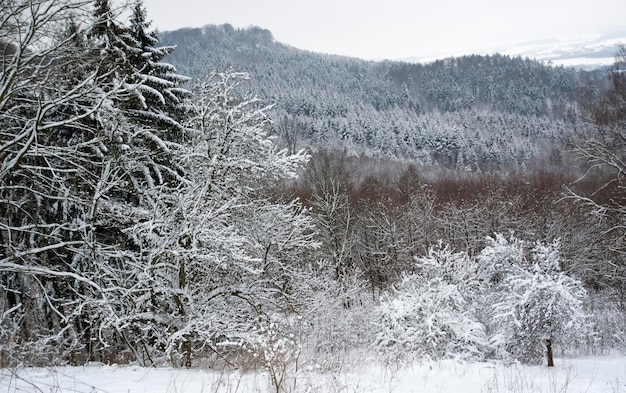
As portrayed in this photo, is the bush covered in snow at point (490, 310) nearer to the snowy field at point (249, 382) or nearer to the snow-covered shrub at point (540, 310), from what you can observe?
the snow-covered shrub at point (540, 310)

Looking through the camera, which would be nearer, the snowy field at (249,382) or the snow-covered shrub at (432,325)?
the snowy field at (249,382)

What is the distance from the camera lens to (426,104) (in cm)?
14750

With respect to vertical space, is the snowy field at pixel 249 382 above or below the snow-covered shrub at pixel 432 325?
above

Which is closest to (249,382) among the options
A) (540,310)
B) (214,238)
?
(214,238)

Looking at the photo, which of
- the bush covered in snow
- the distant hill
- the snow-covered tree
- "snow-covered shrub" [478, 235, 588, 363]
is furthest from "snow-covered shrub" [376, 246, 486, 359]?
the distant hill

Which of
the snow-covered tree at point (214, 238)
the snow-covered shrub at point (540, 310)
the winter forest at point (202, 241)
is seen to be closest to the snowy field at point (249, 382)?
the winter forest at point (202, 241)

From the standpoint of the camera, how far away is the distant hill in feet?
301

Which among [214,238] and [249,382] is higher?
[214,238]

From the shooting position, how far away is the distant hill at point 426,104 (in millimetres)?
91625

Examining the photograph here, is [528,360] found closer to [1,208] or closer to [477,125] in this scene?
[1,208]

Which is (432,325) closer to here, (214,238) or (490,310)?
(490,310)

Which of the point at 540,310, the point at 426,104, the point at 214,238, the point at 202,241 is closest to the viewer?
the point at 214,238

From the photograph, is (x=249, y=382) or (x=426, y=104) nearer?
(x=249, y=382)

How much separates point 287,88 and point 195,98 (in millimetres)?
134948
